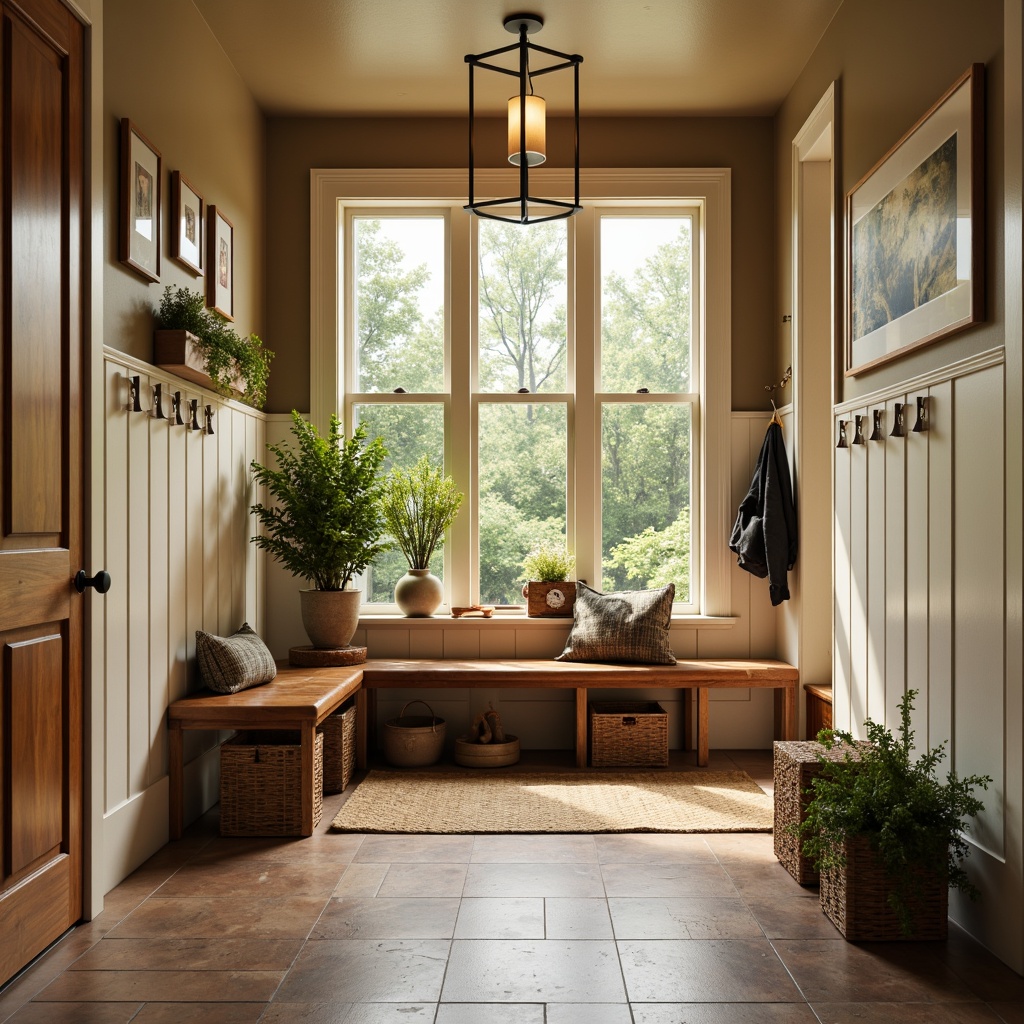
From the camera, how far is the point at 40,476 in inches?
97.8

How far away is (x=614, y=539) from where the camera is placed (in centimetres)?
509

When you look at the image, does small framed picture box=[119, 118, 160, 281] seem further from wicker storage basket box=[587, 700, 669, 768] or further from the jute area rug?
wicker storage basket box=[587, 700, 669, 768]

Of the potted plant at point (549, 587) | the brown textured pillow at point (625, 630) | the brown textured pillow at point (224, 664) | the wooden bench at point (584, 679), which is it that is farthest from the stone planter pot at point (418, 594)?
the brown textured pillow at point (224, 664)

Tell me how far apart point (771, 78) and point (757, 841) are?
3.45 metres

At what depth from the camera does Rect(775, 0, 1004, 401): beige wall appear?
261 cm

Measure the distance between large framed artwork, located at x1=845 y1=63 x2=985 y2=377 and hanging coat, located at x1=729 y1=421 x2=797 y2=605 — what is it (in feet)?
3.32

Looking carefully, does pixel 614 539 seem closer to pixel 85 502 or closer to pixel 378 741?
pixel 378 741

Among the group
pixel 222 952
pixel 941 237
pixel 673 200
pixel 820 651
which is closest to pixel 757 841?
pixel 820 651

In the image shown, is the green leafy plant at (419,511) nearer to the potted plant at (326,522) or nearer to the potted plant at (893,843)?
the potted plant at (326,522)

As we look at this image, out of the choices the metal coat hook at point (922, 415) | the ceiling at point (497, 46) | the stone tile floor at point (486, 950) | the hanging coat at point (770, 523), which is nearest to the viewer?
the stone tile floor at point (486, 950)

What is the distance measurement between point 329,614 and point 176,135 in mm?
2124

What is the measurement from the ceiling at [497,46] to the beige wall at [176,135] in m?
0.20

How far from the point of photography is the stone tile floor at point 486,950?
2.23m

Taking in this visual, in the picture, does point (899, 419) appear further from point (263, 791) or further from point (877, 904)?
point (263, 791)
